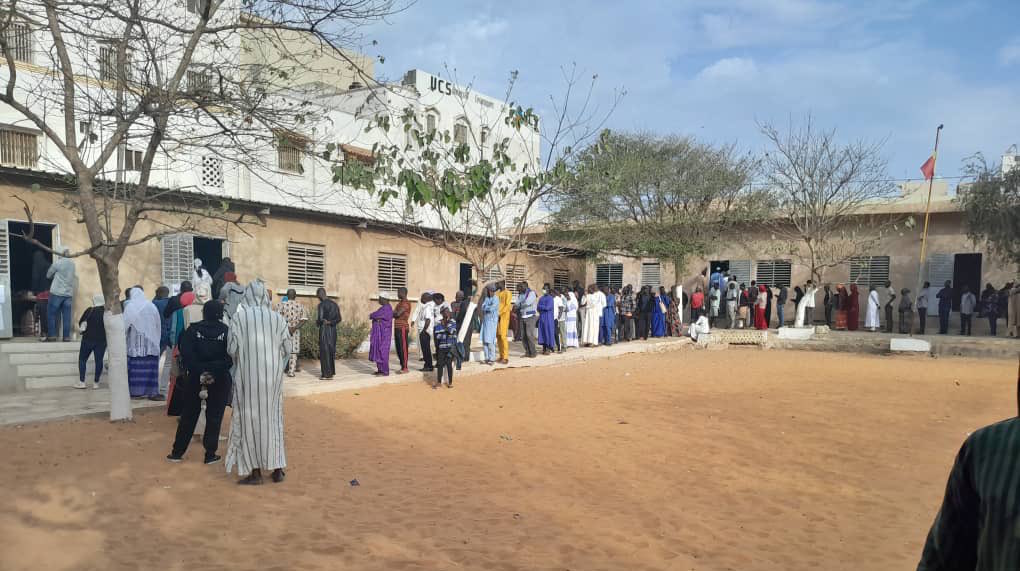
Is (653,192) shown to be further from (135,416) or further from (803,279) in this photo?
(135,416)

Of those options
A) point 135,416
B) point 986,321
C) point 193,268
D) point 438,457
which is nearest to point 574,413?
point 438,457

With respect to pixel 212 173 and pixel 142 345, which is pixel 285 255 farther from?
pixel 142 345

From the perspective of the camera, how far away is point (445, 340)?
10.8m

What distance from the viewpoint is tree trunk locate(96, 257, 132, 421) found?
7.54 m

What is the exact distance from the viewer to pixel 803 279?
22625 millimetres

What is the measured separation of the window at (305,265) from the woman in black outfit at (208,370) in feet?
29.7

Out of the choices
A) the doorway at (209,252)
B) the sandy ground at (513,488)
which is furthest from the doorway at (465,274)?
the sandy ground at (513,488)

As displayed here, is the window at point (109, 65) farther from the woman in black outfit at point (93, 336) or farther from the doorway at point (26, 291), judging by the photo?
the doorway at point (26, 291)

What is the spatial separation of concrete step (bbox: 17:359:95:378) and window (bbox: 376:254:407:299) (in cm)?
763

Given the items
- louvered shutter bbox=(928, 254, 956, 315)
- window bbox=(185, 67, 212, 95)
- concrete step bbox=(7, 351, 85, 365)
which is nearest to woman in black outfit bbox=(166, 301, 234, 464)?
window bbox=(185, 67, 212, 95)

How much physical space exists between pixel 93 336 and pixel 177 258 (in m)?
3.96

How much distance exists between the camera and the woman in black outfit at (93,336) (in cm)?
940

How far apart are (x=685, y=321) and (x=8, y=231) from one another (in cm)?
2006

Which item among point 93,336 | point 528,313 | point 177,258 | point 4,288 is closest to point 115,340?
point 93,336
